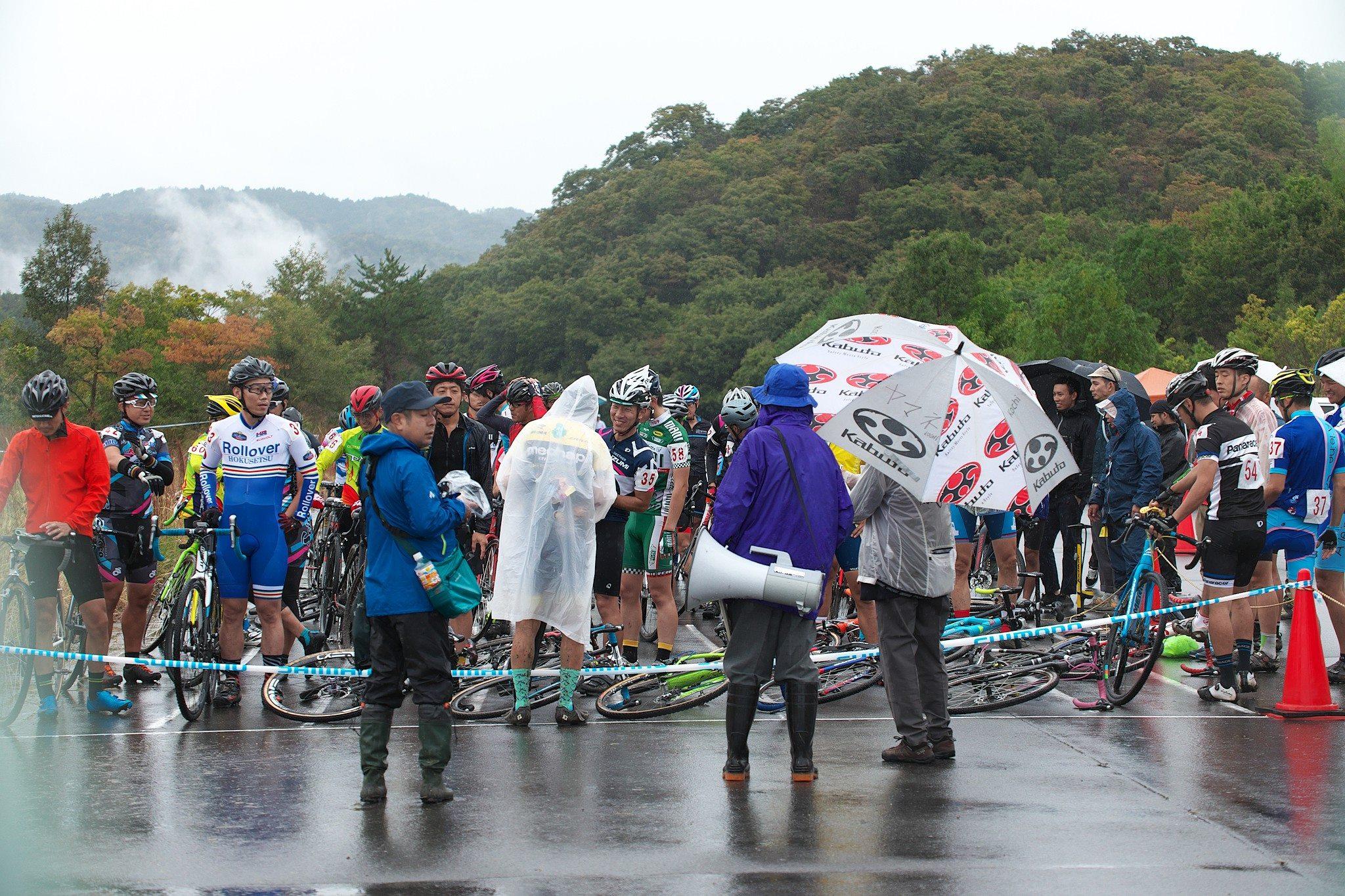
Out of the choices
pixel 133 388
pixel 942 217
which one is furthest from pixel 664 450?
pixel 942 217

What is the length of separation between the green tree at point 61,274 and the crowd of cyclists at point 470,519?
269ft

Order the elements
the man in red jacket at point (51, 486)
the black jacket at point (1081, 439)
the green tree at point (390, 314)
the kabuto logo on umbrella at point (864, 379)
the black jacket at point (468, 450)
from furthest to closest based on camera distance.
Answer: the green tree at point (390, 314) → the black jacket at point (1081, 439) → the black jacket at point (468, 450) → the man in red jacket at point (51, 486) → the kabuto logo on umbrella at point (864, 379)

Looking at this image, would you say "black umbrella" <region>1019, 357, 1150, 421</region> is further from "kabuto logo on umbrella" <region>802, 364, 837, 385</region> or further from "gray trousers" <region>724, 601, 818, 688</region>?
"gray trousers" <region>724, 601, 818, 688</region>

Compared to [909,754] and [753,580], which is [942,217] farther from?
[753,580]

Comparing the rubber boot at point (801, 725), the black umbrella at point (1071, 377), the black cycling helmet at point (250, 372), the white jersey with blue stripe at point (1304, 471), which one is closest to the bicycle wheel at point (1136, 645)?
the white jersey with blue stripe at point (1304, 471)

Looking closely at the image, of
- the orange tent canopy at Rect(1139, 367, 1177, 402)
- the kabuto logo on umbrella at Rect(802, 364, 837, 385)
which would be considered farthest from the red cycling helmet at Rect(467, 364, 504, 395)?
the orange tent canopy at Rect(1139, 367, 1177, 402)

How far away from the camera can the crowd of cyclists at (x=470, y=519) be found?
796 centimetres

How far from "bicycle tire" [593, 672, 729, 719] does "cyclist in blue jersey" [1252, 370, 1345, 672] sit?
3651 millimetres

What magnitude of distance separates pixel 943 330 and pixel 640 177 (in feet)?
340

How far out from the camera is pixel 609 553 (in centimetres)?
901

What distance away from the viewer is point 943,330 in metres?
6.93

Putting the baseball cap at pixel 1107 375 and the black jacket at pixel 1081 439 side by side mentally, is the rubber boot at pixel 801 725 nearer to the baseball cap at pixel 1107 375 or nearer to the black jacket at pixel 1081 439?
the baseball cap at pixel 1107 375

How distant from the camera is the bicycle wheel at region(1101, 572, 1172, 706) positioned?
8.09 metres

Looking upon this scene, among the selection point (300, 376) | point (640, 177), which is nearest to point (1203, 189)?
point (640, 177)
